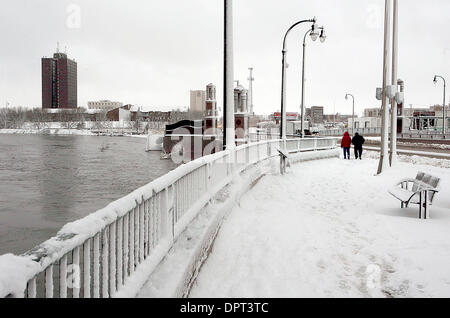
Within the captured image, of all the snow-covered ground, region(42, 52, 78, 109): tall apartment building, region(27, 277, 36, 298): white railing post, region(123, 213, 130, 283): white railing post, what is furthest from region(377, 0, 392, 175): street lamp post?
region(42, 52, 78, 109): tall apartment building

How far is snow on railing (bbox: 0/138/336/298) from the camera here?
2.27 metres

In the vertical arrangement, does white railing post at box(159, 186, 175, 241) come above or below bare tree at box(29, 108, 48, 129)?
below

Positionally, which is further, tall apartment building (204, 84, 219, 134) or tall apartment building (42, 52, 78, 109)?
tall apartment building (42, 52, 78, 109)

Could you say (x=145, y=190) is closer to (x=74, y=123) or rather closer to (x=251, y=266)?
(x=251, y=266)

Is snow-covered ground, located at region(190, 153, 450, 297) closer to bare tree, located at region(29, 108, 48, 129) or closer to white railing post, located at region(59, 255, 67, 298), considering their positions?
white railing post, located at region(59, 255, 67, 298)

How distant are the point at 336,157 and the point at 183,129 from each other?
36.5 metres

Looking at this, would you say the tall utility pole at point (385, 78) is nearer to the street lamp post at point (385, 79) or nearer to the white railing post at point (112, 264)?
the street lamp post at point (385, 79)

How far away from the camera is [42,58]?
141625 mm

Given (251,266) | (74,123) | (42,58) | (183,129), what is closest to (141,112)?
(74,123)

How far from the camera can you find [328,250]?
6.21 metres

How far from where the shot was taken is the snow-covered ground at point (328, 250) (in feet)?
15.8

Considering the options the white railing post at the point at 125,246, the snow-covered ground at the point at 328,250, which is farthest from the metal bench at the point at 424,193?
the white railing post at the point at 125,246

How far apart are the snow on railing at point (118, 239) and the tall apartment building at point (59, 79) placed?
145312 millimetres

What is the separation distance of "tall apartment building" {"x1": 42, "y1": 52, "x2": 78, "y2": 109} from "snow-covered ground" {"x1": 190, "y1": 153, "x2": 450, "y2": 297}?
144m
